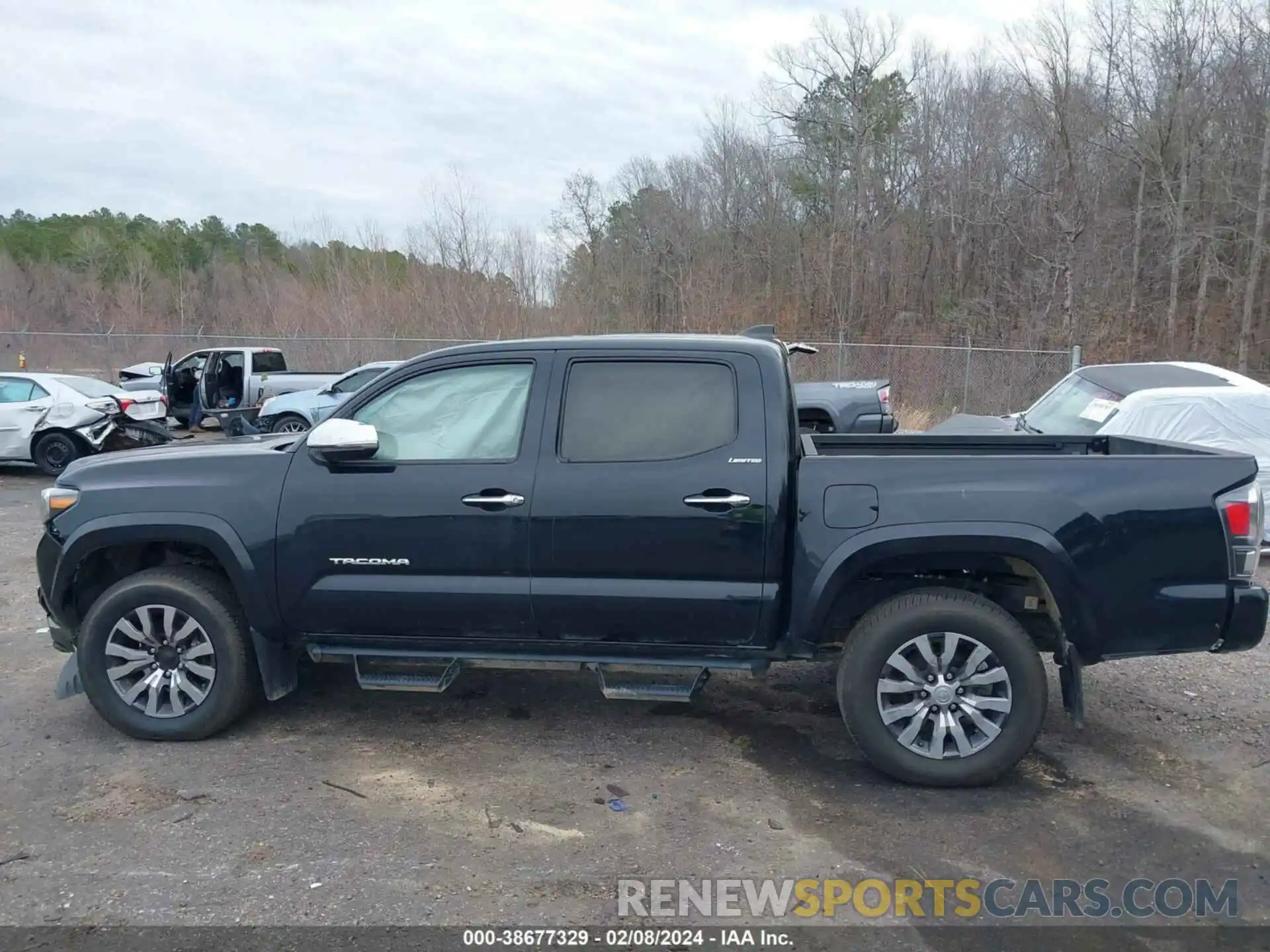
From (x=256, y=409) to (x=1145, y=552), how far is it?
45.6ft

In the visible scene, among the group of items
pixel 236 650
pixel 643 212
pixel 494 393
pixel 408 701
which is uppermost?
pixel 643 212

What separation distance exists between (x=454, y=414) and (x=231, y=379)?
15326 millimetres

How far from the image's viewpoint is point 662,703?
5.27 metres

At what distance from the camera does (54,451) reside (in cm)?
1343

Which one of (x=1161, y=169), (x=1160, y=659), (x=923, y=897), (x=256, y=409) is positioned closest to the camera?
(x=923, y=897)

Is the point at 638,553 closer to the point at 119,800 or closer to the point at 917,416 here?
the point at 119,800

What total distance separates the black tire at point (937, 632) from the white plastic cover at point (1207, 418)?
5.24m

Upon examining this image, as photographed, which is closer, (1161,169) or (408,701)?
(408,701)

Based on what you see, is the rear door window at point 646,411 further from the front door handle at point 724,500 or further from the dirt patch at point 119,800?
the dirt patch at point 119,800

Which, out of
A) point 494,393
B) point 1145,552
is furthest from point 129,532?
point 1145,552

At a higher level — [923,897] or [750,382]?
[750,382]

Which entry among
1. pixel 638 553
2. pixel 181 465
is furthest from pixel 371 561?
pixel 638 553

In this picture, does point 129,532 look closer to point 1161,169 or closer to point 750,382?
point 750,382

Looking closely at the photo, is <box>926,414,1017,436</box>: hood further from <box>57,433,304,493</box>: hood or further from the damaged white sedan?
the damaged white sedan
